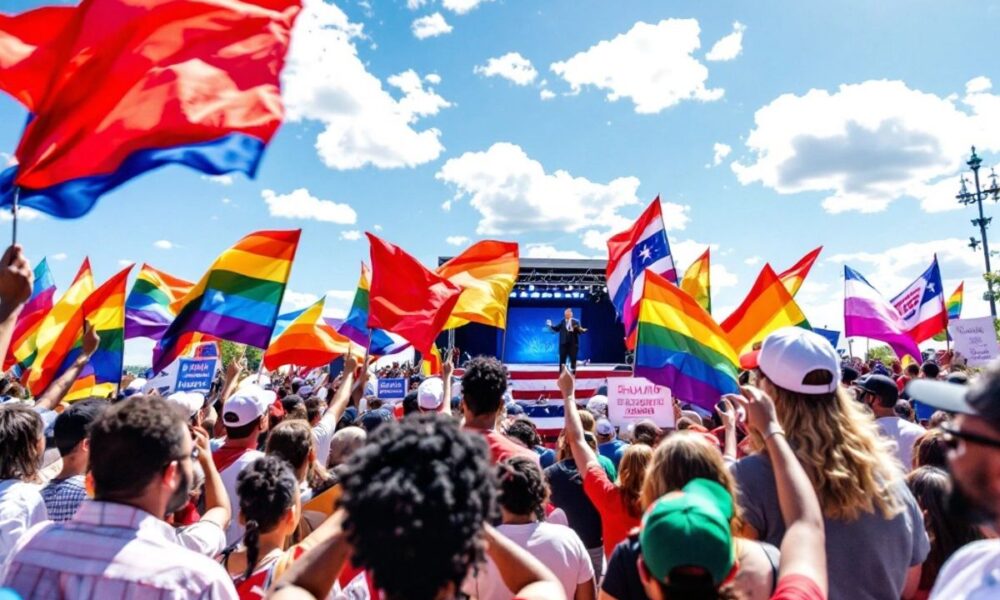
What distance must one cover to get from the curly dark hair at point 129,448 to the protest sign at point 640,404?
Result: 5.75 m

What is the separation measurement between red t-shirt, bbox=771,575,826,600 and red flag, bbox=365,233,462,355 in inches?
232

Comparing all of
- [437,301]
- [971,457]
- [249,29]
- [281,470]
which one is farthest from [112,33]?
[437,301]

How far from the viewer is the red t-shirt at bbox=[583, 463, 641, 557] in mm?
3398

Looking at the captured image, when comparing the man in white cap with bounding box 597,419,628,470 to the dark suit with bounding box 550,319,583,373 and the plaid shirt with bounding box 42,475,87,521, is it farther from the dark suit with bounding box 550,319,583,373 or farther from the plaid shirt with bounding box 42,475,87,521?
the dark suit with bounding box 550,319,583,373

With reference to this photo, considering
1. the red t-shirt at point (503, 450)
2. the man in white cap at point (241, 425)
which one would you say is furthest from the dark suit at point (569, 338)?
the red t-shirt at point (503, 450)

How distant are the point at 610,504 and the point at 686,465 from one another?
1.33 meters

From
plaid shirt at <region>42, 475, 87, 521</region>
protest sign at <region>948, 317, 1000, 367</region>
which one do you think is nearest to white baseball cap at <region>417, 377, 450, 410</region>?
plaid shirt at <region>42, 475, 87, 521</region>

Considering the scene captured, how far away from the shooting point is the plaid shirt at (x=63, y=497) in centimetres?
295

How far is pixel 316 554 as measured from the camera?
1562 millimetres

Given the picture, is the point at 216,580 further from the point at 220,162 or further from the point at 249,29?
the point at 249,29

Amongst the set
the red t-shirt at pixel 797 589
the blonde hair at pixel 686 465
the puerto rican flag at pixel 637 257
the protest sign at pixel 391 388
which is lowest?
A: the protest sign at pixel 391 388

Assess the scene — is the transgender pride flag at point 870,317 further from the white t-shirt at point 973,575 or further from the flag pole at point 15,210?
the flag pole at point 15,210

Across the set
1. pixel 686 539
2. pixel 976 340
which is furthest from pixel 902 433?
pixel 976 340

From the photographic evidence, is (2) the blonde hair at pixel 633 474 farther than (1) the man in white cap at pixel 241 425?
No
